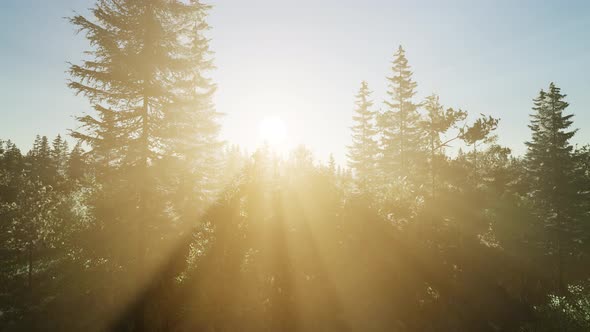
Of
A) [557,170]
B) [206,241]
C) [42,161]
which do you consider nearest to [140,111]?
[206,241]

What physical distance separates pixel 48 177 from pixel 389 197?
190 feet

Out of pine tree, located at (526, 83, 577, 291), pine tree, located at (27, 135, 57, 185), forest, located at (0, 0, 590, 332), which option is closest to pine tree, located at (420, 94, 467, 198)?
forest, located at (0, 0, 590, 332)

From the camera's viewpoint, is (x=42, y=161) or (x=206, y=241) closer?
(x=206, y=241)

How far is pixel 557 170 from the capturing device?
1084 inches

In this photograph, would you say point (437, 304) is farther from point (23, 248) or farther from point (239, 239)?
point (23, 248)

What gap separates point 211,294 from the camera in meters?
11.2

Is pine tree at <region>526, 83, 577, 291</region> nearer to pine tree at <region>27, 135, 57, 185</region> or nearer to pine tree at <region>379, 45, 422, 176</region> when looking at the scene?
pine tree at <region>379, 45, 422, 176</region>

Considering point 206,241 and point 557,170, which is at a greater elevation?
point 557,170

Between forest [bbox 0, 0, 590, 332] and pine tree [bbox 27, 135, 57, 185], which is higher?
pine tree [bbox 27, 135, 57, 185]

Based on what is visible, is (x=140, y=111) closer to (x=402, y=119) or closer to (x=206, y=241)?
(x=206, y=241)

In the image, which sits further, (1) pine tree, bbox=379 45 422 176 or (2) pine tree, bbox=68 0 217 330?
(1) pine tree, bbox=379 45 422 176

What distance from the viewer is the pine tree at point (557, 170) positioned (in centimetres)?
2723

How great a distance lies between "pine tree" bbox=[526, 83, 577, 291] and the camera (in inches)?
1072

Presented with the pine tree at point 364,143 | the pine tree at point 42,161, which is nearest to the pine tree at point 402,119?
the pine tree at point 364,143
